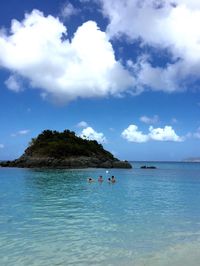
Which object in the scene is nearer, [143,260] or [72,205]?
[143,260]

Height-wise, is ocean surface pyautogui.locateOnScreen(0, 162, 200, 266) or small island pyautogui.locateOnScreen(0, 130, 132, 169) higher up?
small island pyautogui.locateOnScreen(0, 130, 132, 169)

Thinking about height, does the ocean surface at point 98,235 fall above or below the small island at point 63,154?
below

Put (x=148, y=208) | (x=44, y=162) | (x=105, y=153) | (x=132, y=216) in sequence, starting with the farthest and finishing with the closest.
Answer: (x=105, y=153)
(x=44, y=162)
(x=148, y=208)
(x=132, y=216)

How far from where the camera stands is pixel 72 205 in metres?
30.7

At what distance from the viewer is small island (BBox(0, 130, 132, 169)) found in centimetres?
12438

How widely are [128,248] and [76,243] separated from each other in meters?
2.61

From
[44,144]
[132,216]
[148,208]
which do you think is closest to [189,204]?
[148,208]

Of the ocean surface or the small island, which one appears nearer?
the ocean surface

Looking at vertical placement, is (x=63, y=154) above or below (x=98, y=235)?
above

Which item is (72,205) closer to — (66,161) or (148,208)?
(148,208)

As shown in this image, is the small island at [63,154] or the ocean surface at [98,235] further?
the small island at [63,154]

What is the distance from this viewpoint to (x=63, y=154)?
433ft

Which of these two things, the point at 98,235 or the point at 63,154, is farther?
the point at 63,154

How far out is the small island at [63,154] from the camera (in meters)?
124
